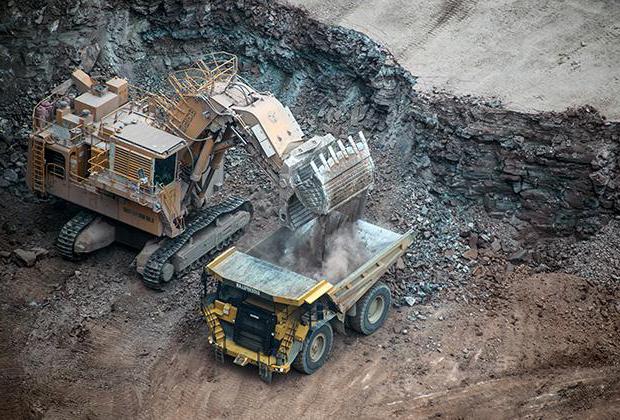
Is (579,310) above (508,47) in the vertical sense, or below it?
below

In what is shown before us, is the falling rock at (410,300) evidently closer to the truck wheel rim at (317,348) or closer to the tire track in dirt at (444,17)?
the truck wheel rim at (317,348)

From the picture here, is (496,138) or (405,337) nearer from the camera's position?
(405,337)

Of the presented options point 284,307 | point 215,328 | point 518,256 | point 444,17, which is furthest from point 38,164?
point 444,17

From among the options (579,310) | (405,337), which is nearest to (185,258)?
(405,337)

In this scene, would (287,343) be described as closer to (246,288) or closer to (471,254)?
(246,288)

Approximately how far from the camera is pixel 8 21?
77.5 ft

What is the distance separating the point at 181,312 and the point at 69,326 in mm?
2003

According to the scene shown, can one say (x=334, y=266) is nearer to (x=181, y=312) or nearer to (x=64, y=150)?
(x=181, y=312)

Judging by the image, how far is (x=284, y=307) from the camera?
1830 cm

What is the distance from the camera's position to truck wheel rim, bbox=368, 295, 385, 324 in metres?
20.0

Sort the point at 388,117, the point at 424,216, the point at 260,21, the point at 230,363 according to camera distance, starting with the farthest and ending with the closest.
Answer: the point at 260,21 < the point at 388,117 < the point at 424,216 < the point at 230,363

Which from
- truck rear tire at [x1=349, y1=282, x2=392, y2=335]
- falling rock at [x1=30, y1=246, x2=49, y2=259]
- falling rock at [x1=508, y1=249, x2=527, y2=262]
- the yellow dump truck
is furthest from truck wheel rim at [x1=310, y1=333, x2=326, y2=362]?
falling rock at [x1=30, y1=246, x2=49, y2=259]

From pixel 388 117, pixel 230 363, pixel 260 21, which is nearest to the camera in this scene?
pixel 230 363

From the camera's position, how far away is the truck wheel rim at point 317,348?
1880 centimetres
